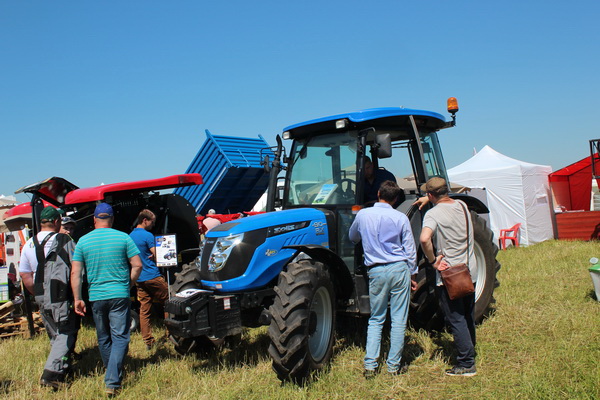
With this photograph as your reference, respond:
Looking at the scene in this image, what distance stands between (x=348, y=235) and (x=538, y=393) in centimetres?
207

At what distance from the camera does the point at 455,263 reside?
425 centimetres

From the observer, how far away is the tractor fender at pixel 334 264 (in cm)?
443

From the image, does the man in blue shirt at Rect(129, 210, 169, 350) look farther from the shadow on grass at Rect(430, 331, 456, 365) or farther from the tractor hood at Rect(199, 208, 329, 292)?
the shadow on grass at Rect(430, 331, 456, 365)

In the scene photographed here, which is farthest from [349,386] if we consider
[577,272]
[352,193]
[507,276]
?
[577,272]

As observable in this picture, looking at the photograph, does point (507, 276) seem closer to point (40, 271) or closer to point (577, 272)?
point (577, 272)

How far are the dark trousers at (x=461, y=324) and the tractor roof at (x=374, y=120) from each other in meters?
1.80

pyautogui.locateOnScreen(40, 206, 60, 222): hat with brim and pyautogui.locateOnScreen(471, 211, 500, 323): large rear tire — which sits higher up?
pyautogui.locateOnScreen(40, 206, 60, 222): hat with brim

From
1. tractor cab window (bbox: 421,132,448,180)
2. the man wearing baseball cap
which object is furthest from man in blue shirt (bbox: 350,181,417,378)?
the man wearing baseball cap

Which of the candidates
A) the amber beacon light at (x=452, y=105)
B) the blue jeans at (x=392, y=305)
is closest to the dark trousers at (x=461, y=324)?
the blue jeans at (x=392, y=305)

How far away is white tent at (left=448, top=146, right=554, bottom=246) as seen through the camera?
15.2 meters

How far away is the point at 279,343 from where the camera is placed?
Answer: 3926mm

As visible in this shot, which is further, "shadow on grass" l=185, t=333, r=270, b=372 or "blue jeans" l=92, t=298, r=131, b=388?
"shadow on grass" l=185, t=333, r=270, b=372

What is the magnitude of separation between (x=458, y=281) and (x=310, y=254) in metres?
1.28

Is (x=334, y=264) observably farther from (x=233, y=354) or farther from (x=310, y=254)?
(x=233, y=354)
